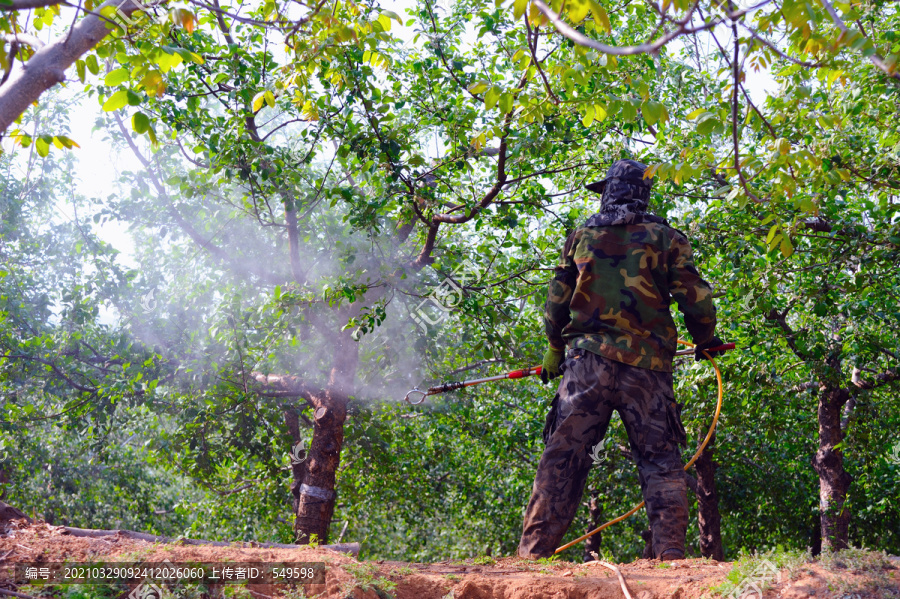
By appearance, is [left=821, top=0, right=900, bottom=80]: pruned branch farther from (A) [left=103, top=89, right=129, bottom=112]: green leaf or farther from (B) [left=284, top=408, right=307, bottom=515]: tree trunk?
(B) [left=284, top=408, right=307, bottom=515]: tree trunk

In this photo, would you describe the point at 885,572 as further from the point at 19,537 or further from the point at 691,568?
the point at 19,537

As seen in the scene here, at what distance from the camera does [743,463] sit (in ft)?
46.4

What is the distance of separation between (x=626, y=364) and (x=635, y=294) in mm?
431

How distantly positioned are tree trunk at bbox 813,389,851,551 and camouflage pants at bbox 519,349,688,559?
676cm

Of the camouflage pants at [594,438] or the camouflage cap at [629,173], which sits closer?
the camouflage pants at [594,438]

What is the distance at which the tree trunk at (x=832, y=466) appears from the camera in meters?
9.36

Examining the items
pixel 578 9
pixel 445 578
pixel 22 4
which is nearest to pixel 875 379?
pixel 445 578

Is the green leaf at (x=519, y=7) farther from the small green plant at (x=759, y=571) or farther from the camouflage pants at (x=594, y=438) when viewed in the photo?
the small green plant at (x=759, y=571)

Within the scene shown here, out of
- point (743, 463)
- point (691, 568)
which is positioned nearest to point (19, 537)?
point (691, 568)

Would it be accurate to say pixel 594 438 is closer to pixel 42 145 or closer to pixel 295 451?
pixel 42 145

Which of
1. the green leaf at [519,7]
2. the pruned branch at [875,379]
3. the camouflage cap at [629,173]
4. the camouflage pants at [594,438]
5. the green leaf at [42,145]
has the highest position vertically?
the camouflage cap at [629,173]

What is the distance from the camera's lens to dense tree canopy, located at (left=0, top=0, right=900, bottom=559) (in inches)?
136

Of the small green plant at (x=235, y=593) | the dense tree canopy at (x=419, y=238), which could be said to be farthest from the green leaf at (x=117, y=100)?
the small green plant at (x=235, y=593)

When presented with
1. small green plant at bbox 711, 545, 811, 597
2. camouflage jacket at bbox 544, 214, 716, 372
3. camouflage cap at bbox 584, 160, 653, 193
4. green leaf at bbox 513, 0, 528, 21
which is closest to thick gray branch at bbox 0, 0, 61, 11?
green leaf at bbox 513, 0, 528, 21
